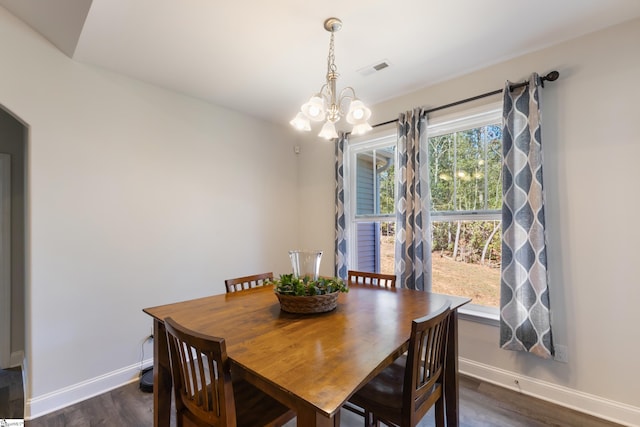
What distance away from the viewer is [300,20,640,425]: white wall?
6.24 ft

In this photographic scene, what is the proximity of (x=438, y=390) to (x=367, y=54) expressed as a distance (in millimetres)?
2297

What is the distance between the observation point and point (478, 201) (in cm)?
259

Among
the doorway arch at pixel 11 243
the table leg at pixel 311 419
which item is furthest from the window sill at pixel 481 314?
the doorway arch at pixel 11 243

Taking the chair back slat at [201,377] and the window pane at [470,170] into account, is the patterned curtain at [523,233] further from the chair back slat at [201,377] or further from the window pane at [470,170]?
the chair back slat at [201,377]

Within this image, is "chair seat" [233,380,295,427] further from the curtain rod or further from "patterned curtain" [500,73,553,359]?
the curtain rod

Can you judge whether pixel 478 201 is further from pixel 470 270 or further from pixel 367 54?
pixel 367 54

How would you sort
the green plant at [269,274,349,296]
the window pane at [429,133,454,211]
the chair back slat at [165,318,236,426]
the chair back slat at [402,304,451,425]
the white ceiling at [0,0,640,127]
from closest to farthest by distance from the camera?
the chair back slat at [165,318,236,426] < the chair back slat at [402,304,451,425] < the green plant at [269,274,349,296] < the white ceiling at [0,0,640,127] < the window pane at [429,133,454,211]

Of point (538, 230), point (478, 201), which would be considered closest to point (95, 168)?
point (478, 201)

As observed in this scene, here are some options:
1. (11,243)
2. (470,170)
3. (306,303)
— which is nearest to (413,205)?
(470,170)

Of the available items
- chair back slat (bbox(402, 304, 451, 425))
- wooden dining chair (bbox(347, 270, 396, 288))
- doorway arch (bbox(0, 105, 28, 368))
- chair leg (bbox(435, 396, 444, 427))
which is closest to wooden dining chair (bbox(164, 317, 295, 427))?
chair back slat (bbox(402, 304, 451, 425))

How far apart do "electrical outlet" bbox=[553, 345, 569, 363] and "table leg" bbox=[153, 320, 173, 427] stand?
2.57m

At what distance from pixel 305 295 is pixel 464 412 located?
1.49m

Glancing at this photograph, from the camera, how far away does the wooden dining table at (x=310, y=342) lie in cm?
94

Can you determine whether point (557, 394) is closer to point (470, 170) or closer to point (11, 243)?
point (470, 170)
